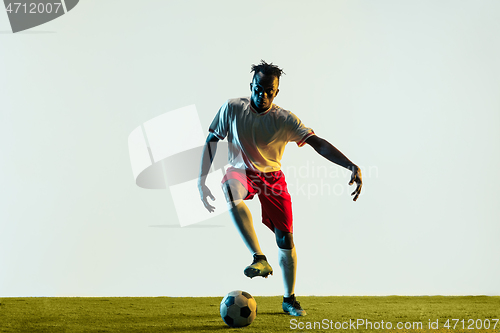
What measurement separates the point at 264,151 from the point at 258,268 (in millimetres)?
747

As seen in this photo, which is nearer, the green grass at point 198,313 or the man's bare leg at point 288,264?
the green grass at point 198,313

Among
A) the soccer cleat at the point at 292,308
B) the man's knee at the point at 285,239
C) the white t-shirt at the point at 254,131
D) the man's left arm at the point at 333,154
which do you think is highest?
the white t-shirt at the point at 254,131

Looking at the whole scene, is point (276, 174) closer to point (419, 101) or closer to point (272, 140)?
point (272, 140)

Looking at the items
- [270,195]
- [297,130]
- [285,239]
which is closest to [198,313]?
[285,239]

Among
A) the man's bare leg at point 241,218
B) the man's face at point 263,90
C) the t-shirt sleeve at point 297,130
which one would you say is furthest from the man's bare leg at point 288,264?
the man's face at point 263,90

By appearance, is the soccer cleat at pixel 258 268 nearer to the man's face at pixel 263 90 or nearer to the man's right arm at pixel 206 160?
the man's right arm at pixel 206 160

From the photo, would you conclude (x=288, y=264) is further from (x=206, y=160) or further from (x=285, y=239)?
(x=206, y=160)

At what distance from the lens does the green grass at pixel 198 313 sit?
2.16 m

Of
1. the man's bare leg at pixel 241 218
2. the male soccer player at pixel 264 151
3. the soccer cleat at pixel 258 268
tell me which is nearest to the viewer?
the soccer cleat at pixel 258 268

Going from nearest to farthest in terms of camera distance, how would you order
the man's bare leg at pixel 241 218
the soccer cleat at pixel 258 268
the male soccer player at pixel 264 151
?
the soccer cleat at pixel 258 268 → the man's bare leg at pixel 241 218 → the male soccer player at pixel 264 151

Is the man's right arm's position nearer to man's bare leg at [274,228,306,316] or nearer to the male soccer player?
the male soccer player

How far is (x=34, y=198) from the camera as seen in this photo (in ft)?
12.7

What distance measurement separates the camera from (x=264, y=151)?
2504mm

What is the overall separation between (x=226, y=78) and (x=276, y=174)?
1.90 m
